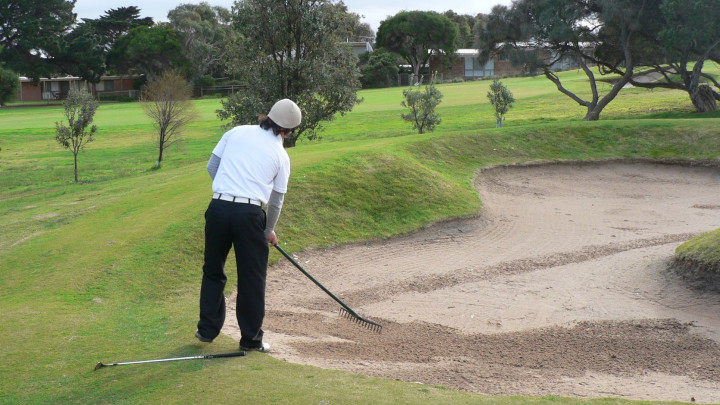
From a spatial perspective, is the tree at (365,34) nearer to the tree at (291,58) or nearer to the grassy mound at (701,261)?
the tree at (291,58)

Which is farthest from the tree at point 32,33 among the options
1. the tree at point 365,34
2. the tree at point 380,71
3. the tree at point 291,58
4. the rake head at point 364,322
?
the rake head at point 364,322

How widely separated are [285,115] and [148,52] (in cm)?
8655

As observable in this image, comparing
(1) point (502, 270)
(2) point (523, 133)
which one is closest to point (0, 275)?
(1) point (502, 270)

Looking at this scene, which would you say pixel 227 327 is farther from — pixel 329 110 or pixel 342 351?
pixel 329 110

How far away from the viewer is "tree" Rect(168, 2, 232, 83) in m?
91.1

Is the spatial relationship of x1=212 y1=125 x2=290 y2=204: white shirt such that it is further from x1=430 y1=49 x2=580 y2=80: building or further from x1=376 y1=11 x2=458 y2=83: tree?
x1=430 y1=49 x2=580 y2=80: building

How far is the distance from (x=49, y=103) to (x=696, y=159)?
258 feet

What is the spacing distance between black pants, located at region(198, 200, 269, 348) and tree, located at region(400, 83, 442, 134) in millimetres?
27251

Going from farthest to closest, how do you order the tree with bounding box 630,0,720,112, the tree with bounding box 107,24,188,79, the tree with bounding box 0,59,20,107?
the tree with bounding box 107,24,188,79 < the tree with bounding box 0,59,20,107 < the tree with bounding box 630,0,720,112

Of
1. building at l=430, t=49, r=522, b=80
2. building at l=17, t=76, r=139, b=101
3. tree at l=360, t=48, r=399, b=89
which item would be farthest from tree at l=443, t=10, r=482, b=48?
building at l=17, t=76, r=139, b=101

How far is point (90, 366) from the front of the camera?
279 inches

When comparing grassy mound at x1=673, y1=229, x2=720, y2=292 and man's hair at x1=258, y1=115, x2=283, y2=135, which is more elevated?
man's hair at x1=258, y1=115, x2=283, y2=135

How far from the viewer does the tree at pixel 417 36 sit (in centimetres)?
9481

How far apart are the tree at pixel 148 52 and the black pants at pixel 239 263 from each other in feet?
271
